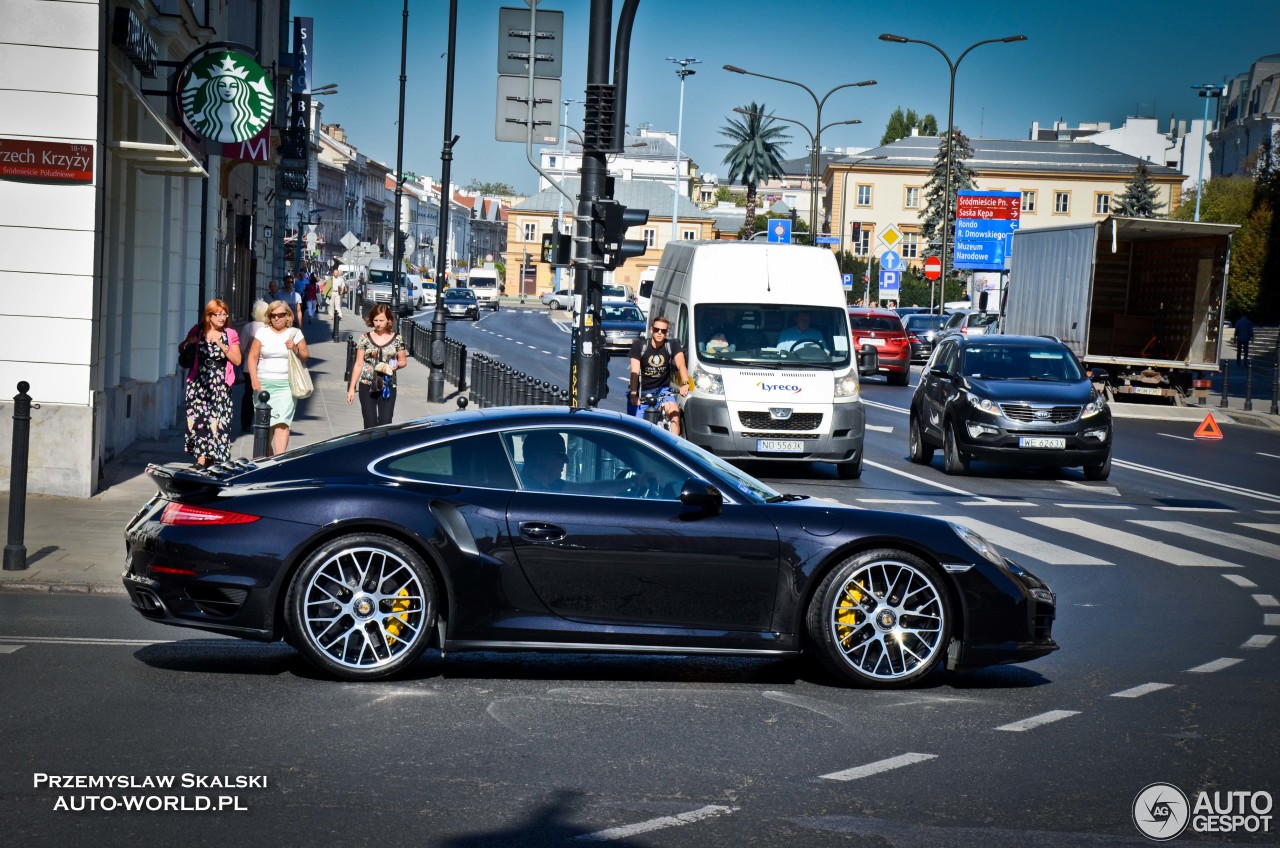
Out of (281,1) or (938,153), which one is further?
(938,153)

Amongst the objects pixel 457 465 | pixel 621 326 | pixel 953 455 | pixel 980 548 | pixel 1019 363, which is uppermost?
pixel 1019 363

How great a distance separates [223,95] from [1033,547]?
9595 millimetres

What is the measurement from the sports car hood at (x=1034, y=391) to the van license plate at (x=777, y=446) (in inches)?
100

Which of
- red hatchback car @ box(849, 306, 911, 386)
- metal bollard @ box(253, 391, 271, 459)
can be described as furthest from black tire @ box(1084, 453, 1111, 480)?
red hatchback car @ box(849, 306, 911, 386)

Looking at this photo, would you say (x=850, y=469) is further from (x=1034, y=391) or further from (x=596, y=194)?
(x=596, y=194)

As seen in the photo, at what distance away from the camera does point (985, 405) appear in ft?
63.4

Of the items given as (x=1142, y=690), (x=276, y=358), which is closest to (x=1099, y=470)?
(x=276, y=358)

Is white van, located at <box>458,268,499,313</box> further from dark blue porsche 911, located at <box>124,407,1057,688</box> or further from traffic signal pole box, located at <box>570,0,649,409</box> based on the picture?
dark blue porsche 911, located at <box>124,407,1057,688</box>

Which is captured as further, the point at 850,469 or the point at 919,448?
the point at 919,448

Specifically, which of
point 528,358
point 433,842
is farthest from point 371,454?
point 528,358

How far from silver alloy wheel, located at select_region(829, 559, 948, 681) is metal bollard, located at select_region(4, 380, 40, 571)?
17.9ft

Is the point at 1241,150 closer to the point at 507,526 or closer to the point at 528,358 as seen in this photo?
the point at 528,358

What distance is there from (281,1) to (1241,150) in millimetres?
97154

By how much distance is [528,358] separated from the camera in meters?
44.9
